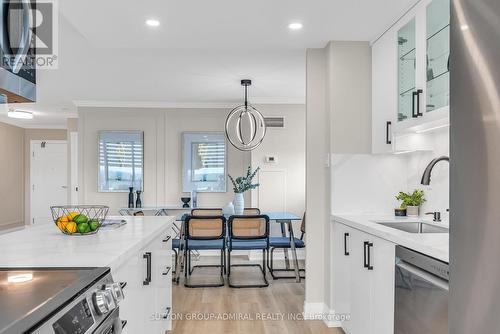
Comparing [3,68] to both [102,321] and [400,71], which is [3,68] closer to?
[102,321]

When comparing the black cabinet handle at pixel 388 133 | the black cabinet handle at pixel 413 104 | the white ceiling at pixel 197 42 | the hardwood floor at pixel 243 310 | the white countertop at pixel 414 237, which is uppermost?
the white ceiling at pixel 197 42

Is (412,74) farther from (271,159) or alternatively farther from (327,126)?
(271,159)

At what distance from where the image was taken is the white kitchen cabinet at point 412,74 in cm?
237

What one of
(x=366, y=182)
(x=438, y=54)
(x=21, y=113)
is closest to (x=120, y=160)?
(x=21, y=113)

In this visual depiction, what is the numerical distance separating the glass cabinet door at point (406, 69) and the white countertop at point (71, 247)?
6.27 ft

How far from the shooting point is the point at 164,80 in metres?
4.93

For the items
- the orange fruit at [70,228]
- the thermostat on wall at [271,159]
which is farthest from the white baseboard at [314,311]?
the thermostat on wall at [271,159]

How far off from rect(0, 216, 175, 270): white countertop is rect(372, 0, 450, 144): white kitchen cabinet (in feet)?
6.11

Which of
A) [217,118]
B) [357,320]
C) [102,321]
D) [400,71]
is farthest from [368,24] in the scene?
[217,118]

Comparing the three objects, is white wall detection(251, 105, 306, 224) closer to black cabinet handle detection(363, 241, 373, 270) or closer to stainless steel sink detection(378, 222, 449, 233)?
stainless steel sink detection(378, 222, 449, 233)

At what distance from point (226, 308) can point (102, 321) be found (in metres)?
2.71

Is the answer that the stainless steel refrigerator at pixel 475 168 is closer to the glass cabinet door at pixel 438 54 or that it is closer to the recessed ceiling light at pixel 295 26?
the glass cabinet door at pixel 438 54

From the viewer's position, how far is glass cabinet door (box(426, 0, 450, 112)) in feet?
7.54

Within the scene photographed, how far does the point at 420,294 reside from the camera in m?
1.84
